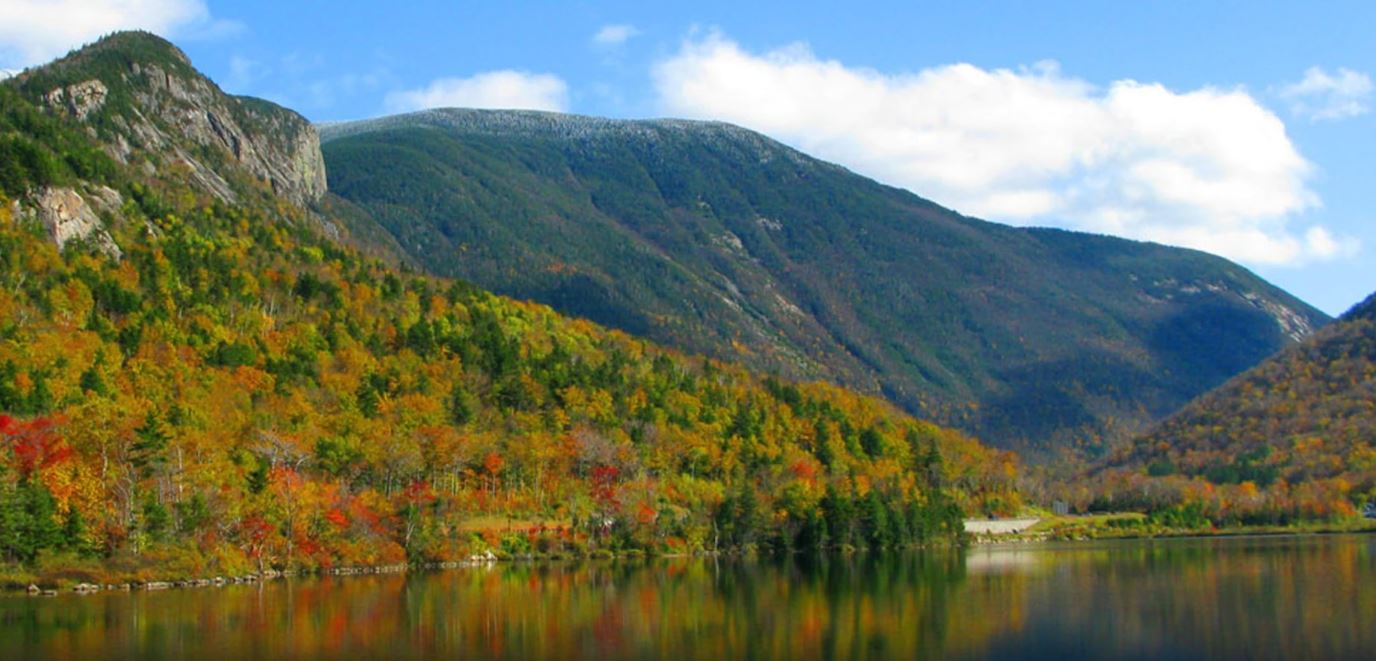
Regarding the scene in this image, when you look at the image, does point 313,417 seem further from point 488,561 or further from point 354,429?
point 488,561

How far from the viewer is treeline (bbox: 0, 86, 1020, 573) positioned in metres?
94.2

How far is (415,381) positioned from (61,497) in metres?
56.8

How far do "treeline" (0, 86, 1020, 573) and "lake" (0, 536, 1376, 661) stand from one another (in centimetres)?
769

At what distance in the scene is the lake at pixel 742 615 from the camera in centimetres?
5588

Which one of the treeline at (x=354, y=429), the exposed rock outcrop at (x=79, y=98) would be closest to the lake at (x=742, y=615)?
the treeline at (x=354, y=429)

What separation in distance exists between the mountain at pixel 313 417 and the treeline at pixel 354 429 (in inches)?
11.6

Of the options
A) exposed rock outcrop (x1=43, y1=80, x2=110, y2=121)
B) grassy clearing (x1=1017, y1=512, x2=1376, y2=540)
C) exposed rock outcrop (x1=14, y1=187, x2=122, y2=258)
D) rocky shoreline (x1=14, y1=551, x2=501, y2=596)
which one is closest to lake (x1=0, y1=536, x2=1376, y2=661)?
rocky shoreline (x1=14, y1=551, x2=501, y2=596)

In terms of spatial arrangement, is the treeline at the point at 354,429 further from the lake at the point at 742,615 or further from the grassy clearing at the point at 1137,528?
the grassy clearing at the point at 1137,528

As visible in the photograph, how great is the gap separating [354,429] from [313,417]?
3.85 m

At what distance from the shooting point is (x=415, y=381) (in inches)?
5610

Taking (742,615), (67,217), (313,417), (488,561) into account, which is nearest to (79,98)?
(67,217)

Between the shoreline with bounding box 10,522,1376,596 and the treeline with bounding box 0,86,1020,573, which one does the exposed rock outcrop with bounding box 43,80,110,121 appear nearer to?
the treeline with bounding box 0,86,1020,573

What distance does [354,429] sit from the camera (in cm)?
12488

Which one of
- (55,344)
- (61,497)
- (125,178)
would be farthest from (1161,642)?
(125,178)
